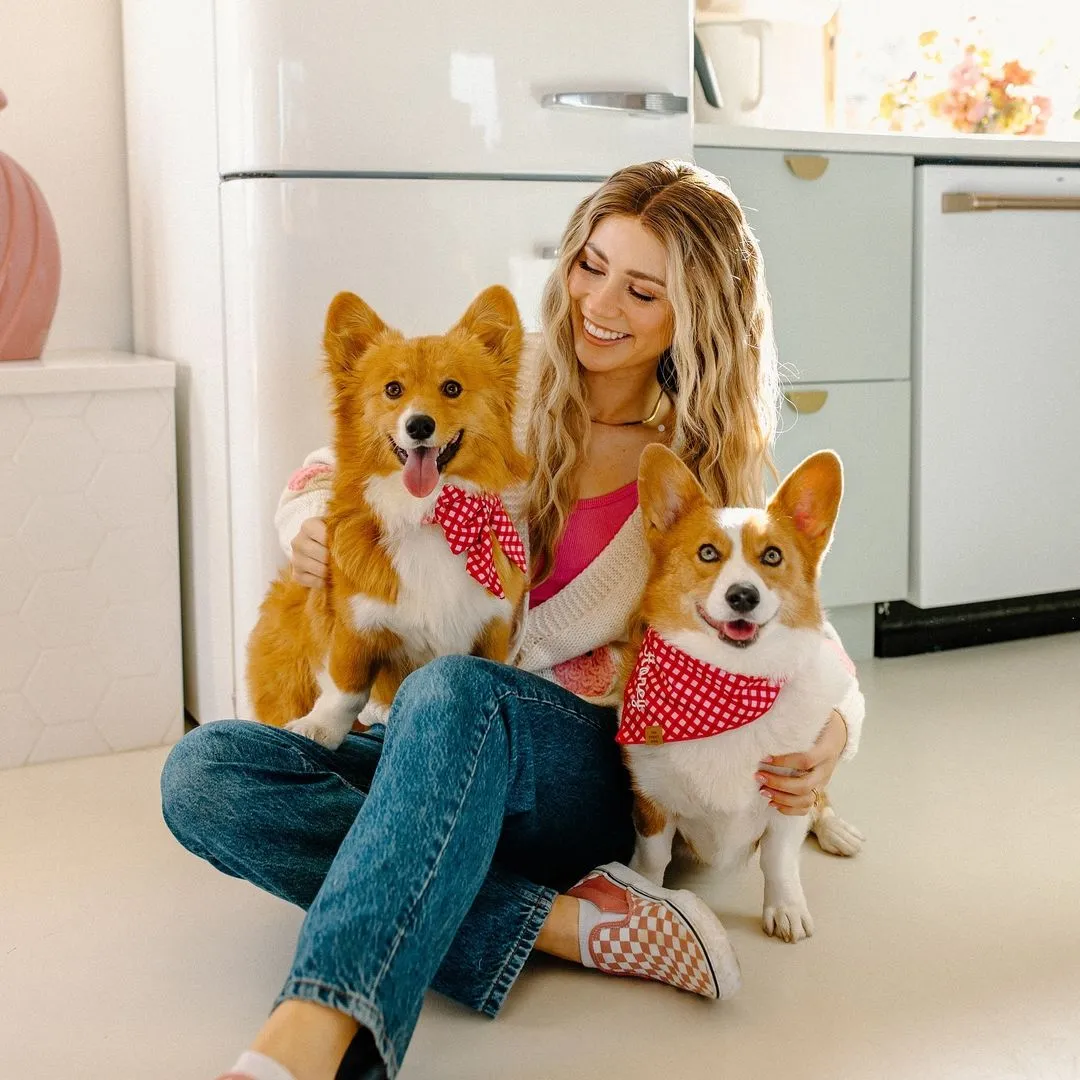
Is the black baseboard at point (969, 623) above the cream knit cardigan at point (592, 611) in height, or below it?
below

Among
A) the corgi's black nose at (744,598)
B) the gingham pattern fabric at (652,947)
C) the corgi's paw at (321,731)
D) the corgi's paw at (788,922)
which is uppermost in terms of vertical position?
the corgi's black nose at (744,598)

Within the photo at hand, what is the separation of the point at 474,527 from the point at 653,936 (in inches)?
18.7

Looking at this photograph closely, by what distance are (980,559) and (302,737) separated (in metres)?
1.73

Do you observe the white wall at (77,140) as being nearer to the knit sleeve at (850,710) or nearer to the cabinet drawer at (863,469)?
the cabinet drawer at (863,469)

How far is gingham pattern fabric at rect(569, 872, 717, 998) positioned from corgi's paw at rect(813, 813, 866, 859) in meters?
0.46

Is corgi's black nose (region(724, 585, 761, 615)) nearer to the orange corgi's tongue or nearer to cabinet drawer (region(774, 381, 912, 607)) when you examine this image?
the orange corgi's tongue

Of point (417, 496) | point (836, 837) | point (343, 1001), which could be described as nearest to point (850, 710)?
point (836, 837)

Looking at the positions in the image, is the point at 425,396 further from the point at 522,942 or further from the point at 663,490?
the point at 522,942

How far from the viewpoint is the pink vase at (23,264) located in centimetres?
215

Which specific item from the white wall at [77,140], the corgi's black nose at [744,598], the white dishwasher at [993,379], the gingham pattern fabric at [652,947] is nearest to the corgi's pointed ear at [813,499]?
the corgi's black nose at [744,598]

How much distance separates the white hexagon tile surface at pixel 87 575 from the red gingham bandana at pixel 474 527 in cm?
99

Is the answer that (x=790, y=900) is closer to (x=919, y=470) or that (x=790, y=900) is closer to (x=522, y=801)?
(x=522, y=801)

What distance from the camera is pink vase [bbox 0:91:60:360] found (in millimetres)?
2146

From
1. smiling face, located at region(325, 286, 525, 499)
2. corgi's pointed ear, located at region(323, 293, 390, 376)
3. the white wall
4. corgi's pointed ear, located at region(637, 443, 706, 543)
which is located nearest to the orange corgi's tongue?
smiling face, located at region(325, 286, 525, 499)
